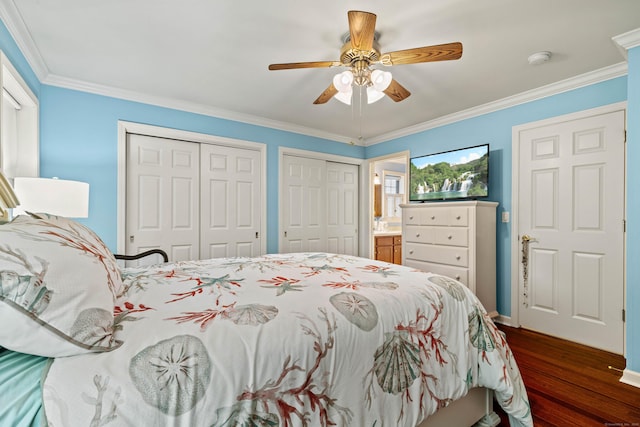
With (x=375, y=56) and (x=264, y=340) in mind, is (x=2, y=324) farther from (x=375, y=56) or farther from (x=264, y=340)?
(x=375, y=56)

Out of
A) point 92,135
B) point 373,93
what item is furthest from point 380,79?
point 92,135

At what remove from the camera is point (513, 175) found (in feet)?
10.5

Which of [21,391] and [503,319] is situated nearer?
[21,391]

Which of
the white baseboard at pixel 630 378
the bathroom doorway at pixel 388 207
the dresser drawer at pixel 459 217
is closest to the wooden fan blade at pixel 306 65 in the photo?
the dresser drawer at pixel 459 217

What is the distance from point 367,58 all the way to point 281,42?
0.66 metres

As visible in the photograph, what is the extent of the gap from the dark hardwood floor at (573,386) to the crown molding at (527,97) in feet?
7.83

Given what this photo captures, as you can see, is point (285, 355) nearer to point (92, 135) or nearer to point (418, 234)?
point (418, 234)

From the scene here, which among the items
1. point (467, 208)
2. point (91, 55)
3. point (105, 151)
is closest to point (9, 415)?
point (91, 55)

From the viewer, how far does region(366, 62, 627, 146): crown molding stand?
2574 mm

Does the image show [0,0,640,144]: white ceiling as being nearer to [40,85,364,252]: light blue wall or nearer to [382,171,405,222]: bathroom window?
[40,85,364,252]: light blue wall

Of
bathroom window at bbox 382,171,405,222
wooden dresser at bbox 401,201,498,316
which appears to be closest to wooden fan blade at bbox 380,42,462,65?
wooden dresser at bbox 401,201,498,316

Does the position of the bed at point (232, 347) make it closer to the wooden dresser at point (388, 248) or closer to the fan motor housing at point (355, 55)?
the fan motor housing at point (355, 55)

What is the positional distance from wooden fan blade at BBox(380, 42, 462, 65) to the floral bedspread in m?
1.32

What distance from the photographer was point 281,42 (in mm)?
2188
